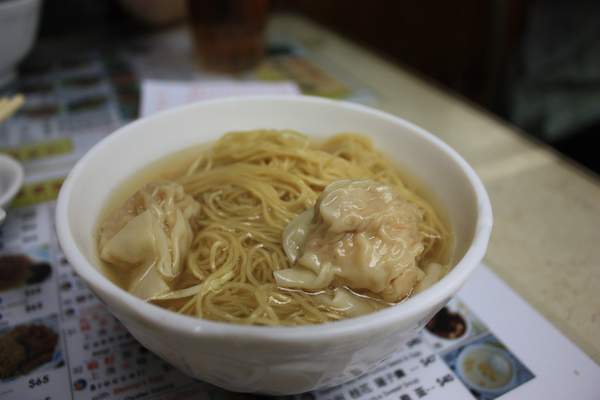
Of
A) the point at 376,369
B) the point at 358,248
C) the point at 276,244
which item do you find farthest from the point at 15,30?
the point at 376,369

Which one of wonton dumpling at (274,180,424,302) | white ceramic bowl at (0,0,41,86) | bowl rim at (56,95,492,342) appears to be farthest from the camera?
white ceramic bowl at (0,0,41,86)

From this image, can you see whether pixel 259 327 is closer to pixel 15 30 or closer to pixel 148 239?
pixel 148 239

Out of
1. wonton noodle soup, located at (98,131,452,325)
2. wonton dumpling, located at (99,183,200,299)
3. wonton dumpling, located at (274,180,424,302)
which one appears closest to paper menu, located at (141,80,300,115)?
wonton noodle soup, located at (98,131,452,325)

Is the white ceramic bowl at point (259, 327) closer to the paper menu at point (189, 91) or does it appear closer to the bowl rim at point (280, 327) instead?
the bowl rim at point (280, 327)

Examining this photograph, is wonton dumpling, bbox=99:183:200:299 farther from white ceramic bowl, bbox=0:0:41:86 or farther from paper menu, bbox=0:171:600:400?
white ceramic bowl, bbox=0:0:41:86

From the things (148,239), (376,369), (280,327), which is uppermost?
(280,327)

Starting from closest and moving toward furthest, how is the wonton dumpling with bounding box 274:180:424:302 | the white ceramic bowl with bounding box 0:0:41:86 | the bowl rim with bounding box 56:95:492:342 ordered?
the bowl rim with bounding box 56:95:492:342 → the wonton dumpling with bounding box 274:180:424:302 → the white ceramic bowl with bounding box 0:0:41:86

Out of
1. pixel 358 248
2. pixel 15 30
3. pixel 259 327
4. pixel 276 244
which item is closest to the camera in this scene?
pixel 259 327
